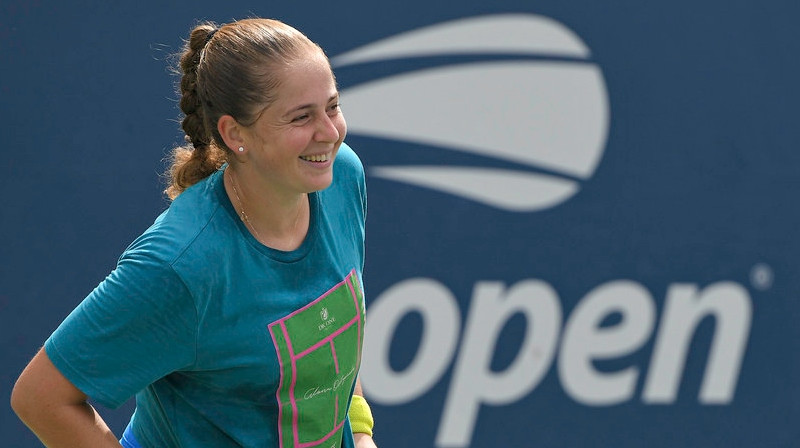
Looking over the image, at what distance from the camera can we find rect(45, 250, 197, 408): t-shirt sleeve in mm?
1397

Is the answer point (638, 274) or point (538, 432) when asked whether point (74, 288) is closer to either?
point (538, 432)

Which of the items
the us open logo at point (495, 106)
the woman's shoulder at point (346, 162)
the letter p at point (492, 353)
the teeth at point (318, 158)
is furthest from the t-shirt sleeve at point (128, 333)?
the letter p at point (492, 353)

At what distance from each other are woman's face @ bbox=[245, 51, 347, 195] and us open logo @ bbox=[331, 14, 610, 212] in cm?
140

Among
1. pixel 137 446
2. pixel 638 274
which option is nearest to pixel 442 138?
pixel 638 274

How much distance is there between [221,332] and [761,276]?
2.12 m

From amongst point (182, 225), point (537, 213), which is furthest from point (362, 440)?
point (537, 213)

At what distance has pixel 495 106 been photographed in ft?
9.95

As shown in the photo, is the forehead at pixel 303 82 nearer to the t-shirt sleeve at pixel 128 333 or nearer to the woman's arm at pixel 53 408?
the t-shirt sleeve at pixel 128 333

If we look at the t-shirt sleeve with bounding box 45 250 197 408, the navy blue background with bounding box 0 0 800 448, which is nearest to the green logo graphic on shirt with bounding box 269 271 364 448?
the t-shirt sleeve with bounding box 45 250 197 408

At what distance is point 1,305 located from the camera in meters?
2.73

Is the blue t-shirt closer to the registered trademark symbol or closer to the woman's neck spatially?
the woman's neck

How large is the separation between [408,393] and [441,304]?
24 centimetres

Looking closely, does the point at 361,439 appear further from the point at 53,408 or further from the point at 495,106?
the point at 495,106

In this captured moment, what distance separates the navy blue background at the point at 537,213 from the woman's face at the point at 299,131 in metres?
1.32
